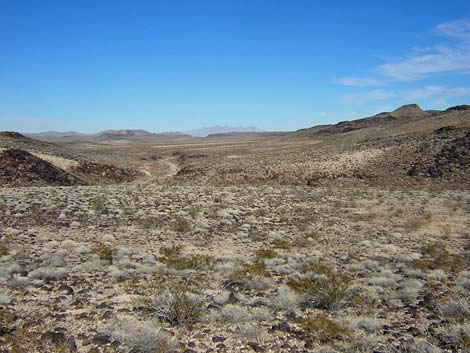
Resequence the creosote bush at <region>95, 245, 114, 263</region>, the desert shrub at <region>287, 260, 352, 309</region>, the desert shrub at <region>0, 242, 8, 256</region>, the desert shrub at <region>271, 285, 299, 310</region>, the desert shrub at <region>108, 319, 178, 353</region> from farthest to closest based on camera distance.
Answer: the creosote bush at <region>95, 245, 114, 263</region> < the desert shrub at <region>0, 242, 8, 256</region> < the desert shrub at <region>287, 260, 352, 309</region> < the desert shrub at <region>271, 285, 299, 310</region> < the desert shrub at <region>108, 319, 178, 353</region>

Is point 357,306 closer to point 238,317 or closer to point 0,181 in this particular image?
point 238,317

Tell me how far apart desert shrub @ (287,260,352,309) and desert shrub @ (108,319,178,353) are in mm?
3521

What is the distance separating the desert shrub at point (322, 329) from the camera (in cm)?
659

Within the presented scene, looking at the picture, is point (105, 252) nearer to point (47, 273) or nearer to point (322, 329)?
point (47, 273)

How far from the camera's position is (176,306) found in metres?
7.19

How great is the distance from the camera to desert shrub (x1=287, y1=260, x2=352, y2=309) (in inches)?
309

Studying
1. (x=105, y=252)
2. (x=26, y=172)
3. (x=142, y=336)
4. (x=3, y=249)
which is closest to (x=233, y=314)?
(x=142, y=336)

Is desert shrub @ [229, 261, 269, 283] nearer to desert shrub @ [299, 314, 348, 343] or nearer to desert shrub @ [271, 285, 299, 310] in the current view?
desert shrub @ [271, 285, 299, 310]

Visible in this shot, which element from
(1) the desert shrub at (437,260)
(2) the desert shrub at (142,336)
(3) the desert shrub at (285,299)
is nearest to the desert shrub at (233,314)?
(3) the desert shrub at (285,299)

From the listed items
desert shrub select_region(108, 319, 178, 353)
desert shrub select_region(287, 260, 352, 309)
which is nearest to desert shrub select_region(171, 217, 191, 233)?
desert shrub select_region(287, 260, 352, 309)

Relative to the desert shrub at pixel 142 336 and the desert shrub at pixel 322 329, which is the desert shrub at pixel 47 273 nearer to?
the desert shrub at pixel 142 336

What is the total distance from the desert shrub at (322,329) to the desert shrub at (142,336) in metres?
2.60

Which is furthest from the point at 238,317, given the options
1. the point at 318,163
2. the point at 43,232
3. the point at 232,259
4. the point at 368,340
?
the point at 318,163

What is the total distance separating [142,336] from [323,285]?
181 inches
